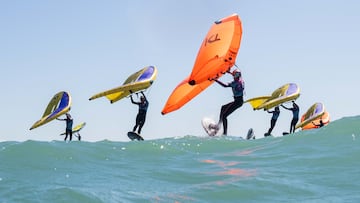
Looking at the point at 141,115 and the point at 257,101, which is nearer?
the point at 141,115

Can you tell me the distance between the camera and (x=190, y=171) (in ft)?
35.3

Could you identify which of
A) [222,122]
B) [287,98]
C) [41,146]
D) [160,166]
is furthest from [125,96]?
[160,166]

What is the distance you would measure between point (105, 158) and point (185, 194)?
13.5 ft

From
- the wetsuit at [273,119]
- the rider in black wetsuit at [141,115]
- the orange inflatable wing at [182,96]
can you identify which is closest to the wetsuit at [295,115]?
the wetsuit at [273,119]

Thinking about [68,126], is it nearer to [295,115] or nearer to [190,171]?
[295,115]

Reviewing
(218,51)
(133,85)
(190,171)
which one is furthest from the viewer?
(218,51)

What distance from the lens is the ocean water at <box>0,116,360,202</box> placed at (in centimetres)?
855

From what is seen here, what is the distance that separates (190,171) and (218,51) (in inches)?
395

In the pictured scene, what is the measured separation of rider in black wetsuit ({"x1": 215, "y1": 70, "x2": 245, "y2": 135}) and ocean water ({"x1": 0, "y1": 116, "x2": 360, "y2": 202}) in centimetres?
436

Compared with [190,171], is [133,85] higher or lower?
higher

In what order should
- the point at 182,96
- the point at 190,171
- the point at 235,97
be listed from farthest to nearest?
the point at 182,96 < the point at 235,97 < the point at 190,171

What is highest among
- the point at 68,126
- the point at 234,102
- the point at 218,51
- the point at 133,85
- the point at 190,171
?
the point at 218,51

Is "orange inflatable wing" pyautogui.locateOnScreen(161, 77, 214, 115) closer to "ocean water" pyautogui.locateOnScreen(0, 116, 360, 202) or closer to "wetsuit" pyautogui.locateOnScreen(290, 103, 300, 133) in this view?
"wetsuit" pyautogui.locateOnScreen(290, 103, 300, 133)

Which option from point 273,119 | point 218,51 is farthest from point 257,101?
point 218,51
